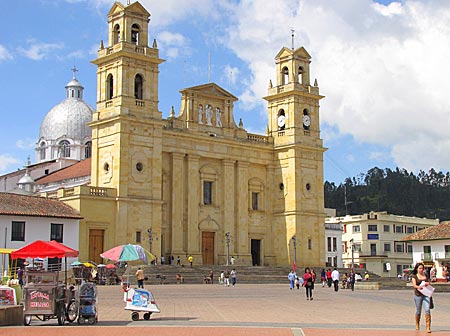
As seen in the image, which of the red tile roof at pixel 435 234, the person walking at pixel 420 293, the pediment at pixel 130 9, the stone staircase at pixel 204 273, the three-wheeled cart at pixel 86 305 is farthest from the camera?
the red tile roof at pixel 435 234

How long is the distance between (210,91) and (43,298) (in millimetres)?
42858

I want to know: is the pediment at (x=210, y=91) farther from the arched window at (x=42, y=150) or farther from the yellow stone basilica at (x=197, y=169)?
the arched window at (x=42, y=150)

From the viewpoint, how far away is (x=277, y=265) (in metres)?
63.9

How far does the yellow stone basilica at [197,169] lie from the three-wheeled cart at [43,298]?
3166cm

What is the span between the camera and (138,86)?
5634 centimetres

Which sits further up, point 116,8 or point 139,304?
point 116,8

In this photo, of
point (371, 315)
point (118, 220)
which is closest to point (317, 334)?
point (371, 315)

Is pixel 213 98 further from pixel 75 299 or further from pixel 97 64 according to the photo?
pixel 75 299

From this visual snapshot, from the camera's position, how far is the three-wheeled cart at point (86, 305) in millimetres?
20375

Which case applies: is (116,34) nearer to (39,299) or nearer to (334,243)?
(39,299)

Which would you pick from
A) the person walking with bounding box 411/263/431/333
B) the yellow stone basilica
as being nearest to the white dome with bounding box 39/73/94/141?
the yellow stone basilica

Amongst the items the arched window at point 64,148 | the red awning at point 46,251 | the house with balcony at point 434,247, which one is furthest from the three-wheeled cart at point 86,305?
the arched window at point 64,148

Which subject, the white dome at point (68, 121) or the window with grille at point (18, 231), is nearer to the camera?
the window with grille at point (18, 231)

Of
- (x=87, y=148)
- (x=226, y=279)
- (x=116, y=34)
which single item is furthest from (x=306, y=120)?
(x=87, y=148)
